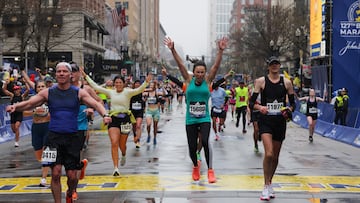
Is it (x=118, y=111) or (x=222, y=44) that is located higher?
(x=222, y=44)

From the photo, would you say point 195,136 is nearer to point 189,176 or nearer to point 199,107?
point 199,107

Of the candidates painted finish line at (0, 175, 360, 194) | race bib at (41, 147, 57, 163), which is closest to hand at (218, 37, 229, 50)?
painted finish line at (0, 175, 360, 194)

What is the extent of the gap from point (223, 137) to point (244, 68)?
6799 cm

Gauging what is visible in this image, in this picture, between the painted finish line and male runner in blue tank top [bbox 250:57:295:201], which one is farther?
the painted finish line

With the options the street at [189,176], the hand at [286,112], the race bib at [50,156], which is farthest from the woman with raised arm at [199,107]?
the race bib at [50,156]

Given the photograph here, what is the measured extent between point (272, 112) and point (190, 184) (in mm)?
1995

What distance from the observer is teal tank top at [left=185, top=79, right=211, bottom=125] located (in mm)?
8484

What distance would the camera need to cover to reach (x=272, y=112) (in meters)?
7.75

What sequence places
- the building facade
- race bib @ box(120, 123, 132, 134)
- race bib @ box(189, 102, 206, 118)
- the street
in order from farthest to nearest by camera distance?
the building facade → race bib @ box(120, 123, 132, 134) → race bib @ box(189, 102, 206, 118) → the street

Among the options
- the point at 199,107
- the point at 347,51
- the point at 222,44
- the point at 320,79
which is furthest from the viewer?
the point at 320,79


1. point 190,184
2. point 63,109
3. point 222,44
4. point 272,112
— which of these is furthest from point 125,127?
point 63,109

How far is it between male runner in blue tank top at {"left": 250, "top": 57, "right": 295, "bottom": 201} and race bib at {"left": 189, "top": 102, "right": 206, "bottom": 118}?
35.3 inches

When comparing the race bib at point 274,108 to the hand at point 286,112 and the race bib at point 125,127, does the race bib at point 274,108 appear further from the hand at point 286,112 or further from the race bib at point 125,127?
the race bib at point 125,127

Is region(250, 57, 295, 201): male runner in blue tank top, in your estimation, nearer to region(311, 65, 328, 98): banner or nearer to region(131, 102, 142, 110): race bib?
region(131, 102, 142, 110): race bib
